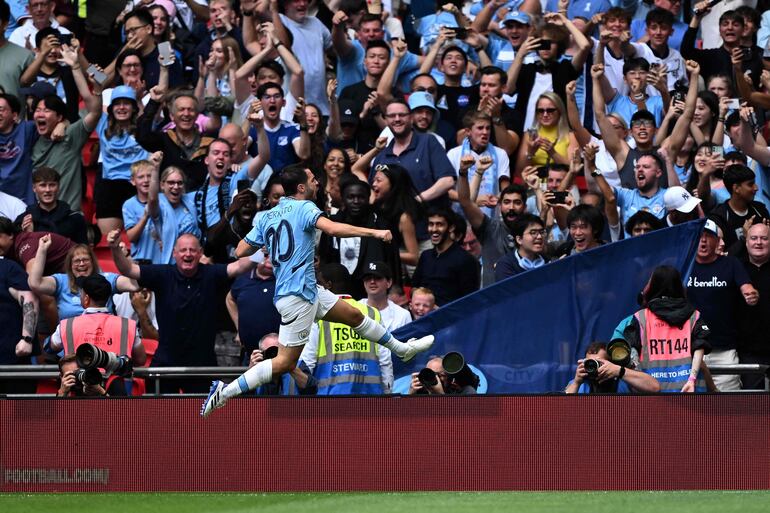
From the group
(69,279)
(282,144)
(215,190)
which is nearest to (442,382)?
(69,279)

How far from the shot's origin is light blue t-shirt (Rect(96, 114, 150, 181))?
51.8ft

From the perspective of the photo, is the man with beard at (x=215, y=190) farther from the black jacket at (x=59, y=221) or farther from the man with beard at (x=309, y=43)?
the man with beard at (x=309, y=43)

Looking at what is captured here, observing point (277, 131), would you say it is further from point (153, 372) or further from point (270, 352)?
point (270, 352)

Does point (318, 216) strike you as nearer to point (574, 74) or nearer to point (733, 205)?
point (733, 205)

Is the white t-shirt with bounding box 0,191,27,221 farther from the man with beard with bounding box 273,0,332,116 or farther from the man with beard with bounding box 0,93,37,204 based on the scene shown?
the man with beard with bounding box 273,0,332,116

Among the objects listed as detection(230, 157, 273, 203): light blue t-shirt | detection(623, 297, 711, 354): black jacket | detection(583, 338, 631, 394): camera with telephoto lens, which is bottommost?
detection(583, 338, 631, 394): camera with telephoto lens

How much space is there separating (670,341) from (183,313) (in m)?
4.36

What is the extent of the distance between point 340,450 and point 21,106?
6.62 metres

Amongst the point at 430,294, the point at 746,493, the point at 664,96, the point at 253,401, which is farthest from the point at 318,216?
the point at 664,96

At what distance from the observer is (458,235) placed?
13820 mm

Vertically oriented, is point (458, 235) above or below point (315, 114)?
below

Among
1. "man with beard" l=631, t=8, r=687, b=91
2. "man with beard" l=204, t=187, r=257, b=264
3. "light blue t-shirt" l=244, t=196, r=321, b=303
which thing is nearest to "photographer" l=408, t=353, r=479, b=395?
"light blue t-shirt" l=244, t=196, r=321, b=303

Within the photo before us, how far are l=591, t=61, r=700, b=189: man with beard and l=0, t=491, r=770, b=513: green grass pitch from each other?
4.69m

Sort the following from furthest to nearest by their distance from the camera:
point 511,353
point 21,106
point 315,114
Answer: point 21,106 < point 315,114 < point 511,353
